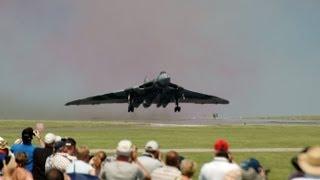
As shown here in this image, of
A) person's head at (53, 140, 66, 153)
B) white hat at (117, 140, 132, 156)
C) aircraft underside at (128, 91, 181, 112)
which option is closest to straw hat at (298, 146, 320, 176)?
white hat at (117, 140, 132, 156)

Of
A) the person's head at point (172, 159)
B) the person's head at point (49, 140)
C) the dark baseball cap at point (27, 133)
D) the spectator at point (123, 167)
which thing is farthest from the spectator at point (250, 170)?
the dark baseball cap at point (27, 133)

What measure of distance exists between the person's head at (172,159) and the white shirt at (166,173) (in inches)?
3.9

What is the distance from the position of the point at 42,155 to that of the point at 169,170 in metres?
3.83

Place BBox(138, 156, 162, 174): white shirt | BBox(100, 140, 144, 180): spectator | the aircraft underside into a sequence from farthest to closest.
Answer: the aircraft underside → BBox(138, 156, 162, 174): white shirt → BBox(100, 140, 144, 180): spectator

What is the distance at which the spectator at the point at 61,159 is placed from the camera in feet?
36.7

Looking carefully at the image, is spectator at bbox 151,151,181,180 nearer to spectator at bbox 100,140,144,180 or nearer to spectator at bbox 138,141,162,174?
spectator at bbox 138,141,162,174

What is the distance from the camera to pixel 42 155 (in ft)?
41.1

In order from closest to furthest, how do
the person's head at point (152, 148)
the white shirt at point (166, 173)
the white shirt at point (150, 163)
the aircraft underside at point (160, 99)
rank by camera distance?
the white shirt at point (166, 173)
the white shirt at point (150, 163)
the person's head at point (152, 148)
the aircraft underside at point (160, 99)

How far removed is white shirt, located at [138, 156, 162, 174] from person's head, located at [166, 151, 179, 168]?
1.37 ft

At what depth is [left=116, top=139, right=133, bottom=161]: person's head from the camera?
964 cm

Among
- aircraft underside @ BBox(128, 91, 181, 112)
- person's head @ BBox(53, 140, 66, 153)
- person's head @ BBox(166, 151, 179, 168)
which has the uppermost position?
aircraft underside @ BBox(128, 91, 181, 112)

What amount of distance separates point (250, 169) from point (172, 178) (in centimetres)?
157

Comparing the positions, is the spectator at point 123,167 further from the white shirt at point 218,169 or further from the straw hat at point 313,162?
the straw hat at point 313,162

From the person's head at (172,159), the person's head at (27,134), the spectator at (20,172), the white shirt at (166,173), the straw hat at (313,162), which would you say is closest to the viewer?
the straw hat at (313,162)
